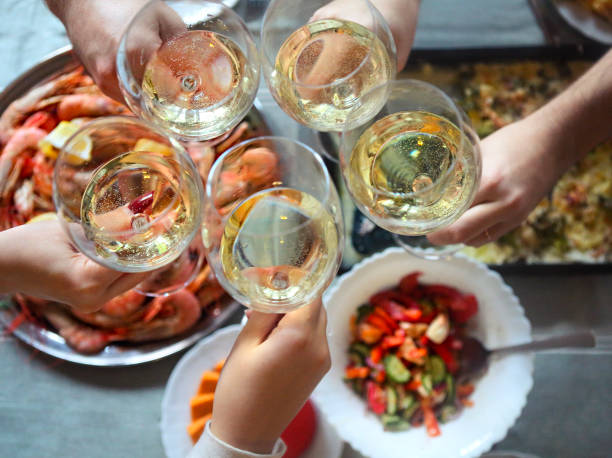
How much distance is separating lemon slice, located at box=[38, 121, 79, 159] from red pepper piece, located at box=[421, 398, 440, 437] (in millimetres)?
955

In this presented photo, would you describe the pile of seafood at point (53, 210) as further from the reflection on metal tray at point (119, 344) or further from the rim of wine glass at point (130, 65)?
the rim of wine glass at point (130, 65)

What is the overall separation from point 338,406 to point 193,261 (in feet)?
1.40

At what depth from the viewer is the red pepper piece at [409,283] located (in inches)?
45.0

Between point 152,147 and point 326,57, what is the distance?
12.3 inches

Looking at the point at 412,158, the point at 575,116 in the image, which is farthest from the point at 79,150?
the point at 575,116

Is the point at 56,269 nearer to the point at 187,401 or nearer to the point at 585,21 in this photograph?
the point at 187,401

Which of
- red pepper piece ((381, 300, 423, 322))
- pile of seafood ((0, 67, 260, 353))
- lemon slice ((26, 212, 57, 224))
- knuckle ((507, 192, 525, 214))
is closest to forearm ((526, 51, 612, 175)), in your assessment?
knuckle ((507, 192, 525, 214))

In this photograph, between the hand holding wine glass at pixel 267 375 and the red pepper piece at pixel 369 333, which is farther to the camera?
the red pepper piece at pixel 369 333

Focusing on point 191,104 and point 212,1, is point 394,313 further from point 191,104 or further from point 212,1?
point 212,1

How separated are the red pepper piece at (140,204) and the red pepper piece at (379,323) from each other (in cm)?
55

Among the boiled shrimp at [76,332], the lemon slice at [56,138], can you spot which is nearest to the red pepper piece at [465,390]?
the boiled shrimp at [76,332]

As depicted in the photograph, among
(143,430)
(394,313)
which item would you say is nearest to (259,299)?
(394,313)

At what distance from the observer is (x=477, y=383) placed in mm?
1117

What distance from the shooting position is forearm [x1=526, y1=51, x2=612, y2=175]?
985mm
